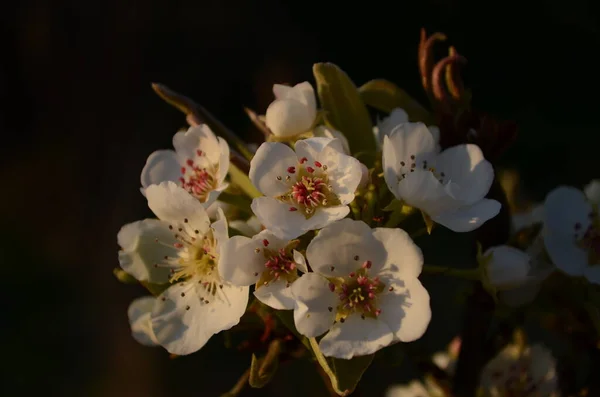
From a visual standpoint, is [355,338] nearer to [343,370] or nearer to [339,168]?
[343,370]

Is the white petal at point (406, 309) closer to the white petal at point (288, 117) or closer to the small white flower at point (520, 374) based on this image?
the white petal at point (288, 117)

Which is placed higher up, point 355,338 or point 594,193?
point 355,338

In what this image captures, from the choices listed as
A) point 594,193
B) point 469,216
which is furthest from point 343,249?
point 594,193

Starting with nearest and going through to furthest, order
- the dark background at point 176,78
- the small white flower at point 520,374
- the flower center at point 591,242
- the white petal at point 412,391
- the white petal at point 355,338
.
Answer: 1. the white petal at point 355,338
2. the flower center at point 591,242
3. the small white flower at point 520,374
4. the white petal at point 412,391
5. the dark background at point 176,78

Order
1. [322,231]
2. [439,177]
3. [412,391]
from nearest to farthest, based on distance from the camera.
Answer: [322,231]
[439,177]
[412,391]

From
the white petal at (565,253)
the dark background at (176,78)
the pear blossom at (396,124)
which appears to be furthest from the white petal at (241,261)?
the dark background at (176,78)

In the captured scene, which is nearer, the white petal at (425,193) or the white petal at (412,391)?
the white petal at (425,193)

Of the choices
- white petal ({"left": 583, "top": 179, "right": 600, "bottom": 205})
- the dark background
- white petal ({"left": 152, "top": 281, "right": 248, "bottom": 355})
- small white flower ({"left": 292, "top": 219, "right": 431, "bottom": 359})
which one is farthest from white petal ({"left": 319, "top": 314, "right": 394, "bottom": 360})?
the dark background
